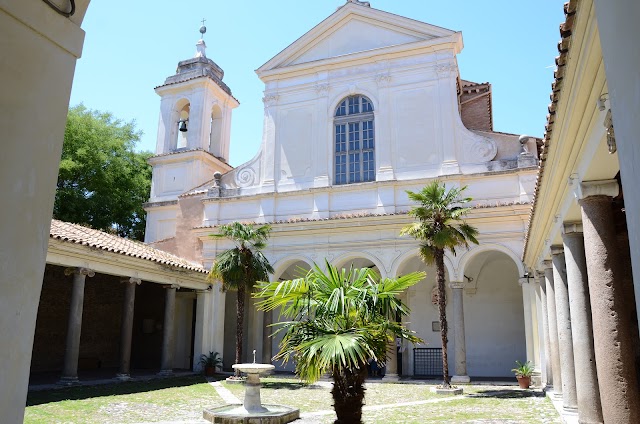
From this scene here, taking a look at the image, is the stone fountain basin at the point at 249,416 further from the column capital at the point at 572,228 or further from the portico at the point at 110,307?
the portico at the point at 110,307

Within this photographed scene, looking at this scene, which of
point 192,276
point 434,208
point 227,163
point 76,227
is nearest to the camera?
point 434,208

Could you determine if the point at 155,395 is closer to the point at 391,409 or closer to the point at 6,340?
the point at 391,409

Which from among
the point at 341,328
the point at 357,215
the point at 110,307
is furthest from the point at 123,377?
the point at 341,328

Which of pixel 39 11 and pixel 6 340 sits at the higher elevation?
pixel 39 11

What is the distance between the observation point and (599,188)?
6.73 meters

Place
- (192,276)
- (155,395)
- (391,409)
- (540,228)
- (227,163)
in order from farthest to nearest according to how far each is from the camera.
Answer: (227,163) < (192,276) < (155,395) < (391,409) < (540,228)

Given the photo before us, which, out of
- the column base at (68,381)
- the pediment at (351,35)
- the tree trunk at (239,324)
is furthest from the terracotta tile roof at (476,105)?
the column base at (68,381)

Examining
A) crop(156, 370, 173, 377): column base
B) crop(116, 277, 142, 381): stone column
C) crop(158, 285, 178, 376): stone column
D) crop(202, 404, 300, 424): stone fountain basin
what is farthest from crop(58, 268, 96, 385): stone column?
crop(202, 404, 300, 424): stone fountain basin

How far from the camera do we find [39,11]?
9.95 feet

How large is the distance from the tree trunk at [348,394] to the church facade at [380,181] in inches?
502

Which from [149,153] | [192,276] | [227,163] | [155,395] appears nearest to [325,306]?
[155,395]

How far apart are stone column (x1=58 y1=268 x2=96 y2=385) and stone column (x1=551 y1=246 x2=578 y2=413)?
41.7 ft

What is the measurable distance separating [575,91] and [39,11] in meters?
4.76

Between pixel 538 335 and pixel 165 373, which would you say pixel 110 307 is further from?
pixel 538 335
